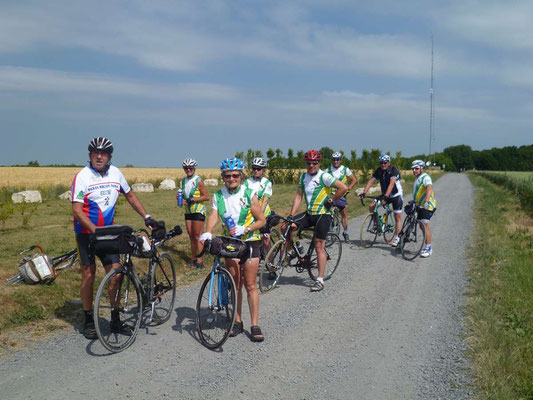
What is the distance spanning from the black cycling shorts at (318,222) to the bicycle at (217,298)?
261cm

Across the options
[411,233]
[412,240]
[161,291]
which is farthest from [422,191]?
[161,291]

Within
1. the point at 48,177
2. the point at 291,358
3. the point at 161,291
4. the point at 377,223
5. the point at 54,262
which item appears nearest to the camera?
the point at 291,358

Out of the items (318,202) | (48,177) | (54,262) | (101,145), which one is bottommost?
(54,262)

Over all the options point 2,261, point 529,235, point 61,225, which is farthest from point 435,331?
point 61,225

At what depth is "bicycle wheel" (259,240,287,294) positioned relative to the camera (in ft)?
25.1

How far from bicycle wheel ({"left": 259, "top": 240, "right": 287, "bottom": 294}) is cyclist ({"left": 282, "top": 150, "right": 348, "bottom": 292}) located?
0.43 meters

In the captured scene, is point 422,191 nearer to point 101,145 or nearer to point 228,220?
point 228,220

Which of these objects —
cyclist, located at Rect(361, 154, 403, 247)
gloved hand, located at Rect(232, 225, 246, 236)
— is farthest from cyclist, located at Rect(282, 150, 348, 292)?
cyclist, located at Rect(361, 154, 403, 247)

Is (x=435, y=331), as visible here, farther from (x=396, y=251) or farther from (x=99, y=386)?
(x=396, y=251)

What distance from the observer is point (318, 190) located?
7.88 m

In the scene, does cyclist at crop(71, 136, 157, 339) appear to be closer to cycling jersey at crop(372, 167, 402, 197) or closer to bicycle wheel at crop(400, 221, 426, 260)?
bicycle wheel at crop(400, 221, 426, 260)

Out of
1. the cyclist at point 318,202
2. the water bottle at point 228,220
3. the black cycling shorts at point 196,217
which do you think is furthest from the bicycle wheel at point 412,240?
the water bottle at point 228,220

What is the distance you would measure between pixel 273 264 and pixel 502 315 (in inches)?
144

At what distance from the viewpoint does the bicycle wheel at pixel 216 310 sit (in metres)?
5.27
